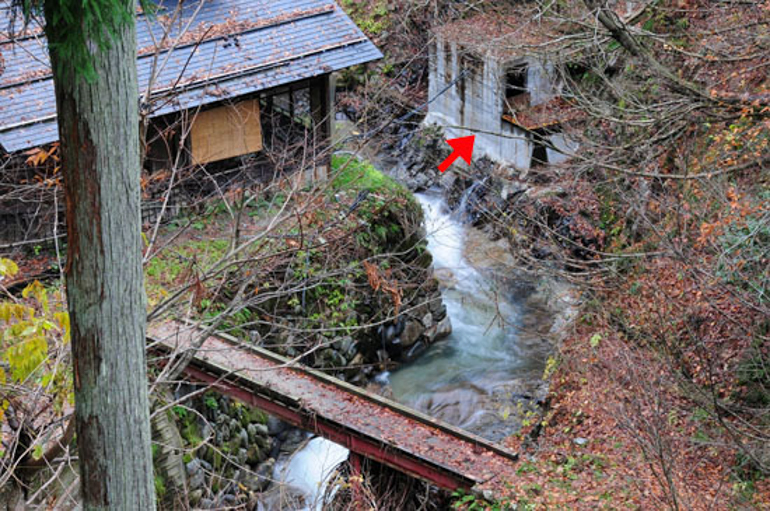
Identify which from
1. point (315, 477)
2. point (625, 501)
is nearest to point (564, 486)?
point (625, 501)

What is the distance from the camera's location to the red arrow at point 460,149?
22.8 metres

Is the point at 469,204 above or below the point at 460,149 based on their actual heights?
below

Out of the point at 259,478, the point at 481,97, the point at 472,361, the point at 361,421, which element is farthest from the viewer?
the point at 481,97

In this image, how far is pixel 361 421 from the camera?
12367 mm

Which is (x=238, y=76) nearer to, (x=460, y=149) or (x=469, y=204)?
(x=469, y=204)

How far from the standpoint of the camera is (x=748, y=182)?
12.6 m

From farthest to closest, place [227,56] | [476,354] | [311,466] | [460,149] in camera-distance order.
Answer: [460,149] → [476,354] → [227,56] → [311,466]

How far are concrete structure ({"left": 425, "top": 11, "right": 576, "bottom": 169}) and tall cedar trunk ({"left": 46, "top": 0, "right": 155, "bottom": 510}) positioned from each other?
1666 centimetres

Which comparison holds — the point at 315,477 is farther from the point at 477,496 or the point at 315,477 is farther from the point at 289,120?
the point at 289,120

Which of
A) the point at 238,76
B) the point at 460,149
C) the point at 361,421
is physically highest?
the point at 238,76

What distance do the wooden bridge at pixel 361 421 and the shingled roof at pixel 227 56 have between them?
5032mm

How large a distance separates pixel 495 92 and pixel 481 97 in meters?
1.63

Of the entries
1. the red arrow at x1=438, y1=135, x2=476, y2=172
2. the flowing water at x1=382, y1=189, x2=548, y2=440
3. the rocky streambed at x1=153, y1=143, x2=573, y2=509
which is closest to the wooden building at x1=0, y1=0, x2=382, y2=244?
the rocky streambed at x1=153, y1=143, x2=573, y2=509

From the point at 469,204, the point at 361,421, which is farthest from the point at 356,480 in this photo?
the point at 469,204
